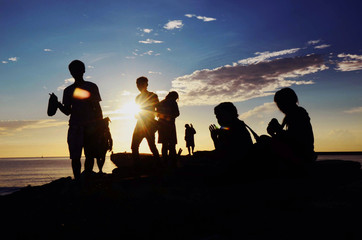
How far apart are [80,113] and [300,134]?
4150mm

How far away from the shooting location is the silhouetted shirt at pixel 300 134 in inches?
166

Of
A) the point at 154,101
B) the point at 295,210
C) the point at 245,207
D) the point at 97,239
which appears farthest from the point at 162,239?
the point at 154,101

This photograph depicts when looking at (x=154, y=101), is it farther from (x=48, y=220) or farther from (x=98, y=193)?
(x=48, y=220)

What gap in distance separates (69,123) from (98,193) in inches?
66.5

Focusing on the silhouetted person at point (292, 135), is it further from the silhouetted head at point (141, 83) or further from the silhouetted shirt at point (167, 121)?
the silhouetted shirt at point (167, 121)

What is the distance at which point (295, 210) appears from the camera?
3.18 metres

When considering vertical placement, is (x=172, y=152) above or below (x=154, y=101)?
below

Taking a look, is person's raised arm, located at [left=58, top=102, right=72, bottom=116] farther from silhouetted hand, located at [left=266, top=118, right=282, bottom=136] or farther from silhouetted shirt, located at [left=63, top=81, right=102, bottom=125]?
silhouetted hand, located at [left=266, top=118, right=282, bottom=136]

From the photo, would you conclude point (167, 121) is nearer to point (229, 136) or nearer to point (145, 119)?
point (145, 119)

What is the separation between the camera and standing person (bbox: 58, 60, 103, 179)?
5.43m

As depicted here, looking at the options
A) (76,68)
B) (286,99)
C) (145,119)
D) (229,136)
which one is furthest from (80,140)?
(286,99)

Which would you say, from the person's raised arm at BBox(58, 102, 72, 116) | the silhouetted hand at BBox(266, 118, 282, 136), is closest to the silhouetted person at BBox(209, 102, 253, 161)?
the silhouetted hand at BBox(266, 118, 282, 136)

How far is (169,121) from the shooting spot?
830 cm

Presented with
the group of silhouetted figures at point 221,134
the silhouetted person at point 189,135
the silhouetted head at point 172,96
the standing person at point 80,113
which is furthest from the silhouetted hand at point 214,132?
the silhouetted person at point 189,135
